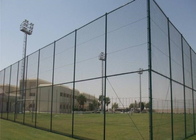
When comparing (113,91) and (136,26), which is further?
(113,91)

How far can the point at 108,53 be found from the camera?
303 inches

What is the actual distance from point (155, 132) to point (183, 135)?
13.1ft

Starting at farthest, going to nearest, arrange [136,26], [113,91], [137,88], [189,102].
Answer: [189,102]
[113,91]
[137,88]
[136,26]

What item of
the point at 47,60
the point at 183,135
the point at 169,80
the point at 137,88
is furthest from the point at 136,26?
the point at 47,60

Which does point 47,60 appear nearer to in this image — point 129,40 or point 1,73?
point 129,40

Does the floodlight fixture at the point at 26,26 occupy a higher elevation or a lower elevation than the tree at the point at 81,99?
higher

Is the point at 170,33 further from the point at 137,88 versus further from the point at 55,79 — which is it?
the point at 55,79

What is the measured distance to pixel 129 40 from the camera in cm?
684

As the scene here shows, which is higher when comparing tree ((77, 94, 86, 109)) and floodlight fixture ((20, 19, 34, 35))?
floodlight fixture ((20, 19, 34, 35))

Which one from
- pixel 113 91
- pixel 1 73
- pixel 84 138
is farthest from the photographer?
pixel 1 73

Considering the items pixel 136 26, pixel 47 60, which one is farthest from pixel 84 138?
pixel 47 60

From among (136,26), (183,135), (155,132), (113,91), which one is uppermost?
(136,26)

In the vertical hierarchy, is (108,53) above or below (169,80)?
above

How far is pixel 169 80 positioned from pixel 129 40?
2.38m
